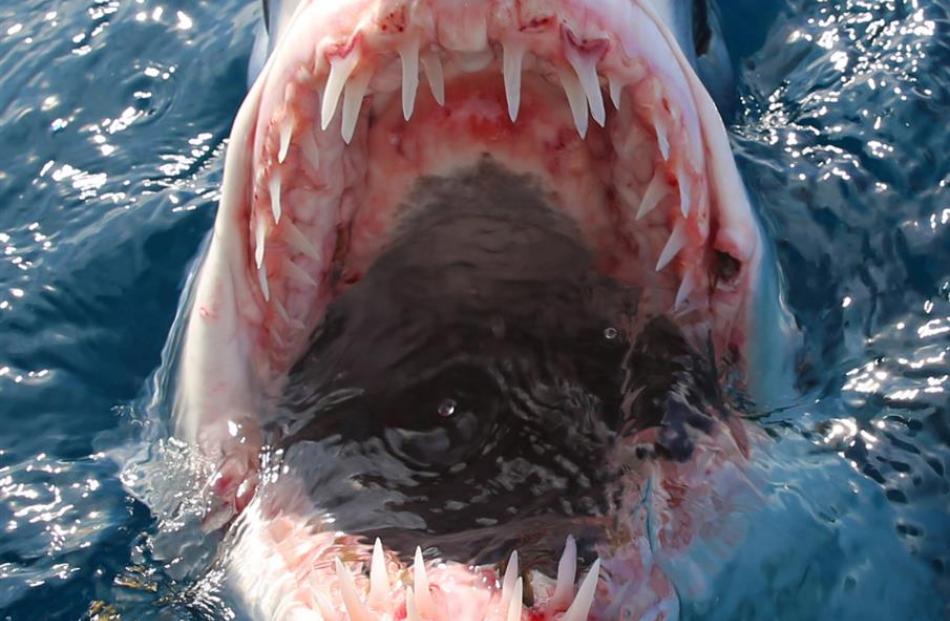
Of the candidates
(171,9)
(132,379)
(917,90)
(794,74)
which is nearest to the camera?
(132,379)

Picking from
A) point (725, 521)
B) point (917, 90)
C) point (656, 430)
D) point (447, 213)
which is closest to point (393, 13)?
point (447, 213)

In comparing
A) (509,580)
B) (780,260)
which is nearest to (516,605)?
(509,580)

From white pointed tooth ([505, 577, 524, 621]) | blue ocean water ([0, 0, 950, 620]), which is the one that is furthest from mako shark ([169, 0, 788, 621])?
blue ocean water ([0, 0, 950, 620])

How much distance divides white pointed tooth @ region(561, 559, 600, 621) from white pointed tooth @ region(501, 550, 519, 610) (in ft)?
0.22

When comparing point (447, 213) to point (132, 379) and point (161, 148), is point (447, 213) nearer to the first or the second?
point (132, 379)

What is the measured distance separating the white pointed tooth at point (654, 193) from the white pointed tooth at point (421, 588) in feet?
1.85

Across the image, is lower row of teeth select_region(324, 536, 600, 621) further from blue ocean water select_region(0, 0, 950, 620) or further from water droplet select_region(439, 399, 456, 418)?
water droplet select_region(439, 399, 456, 418)

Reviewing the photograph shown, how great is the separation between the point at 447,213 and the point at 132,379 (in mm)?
1076

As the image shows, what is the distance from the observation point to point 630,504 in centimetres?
162

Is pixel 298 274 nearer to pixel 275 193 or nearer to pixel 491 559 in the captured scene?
pixel 275 193

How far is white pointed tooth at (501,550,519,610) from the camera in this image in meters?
1.38

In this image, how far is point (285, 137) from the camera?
1543 mm

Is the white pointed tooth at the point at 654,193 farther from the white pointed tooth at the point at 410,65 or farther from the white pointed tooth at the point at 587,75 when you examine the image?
the white pointed tooth at the point at 410,65

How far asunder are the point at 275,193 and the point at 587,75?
434 mm
